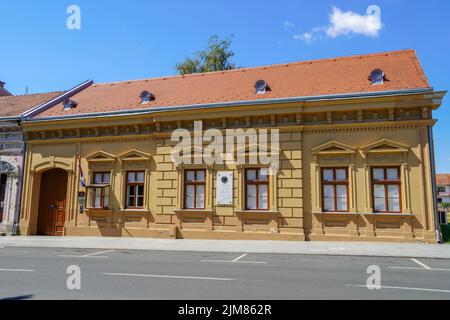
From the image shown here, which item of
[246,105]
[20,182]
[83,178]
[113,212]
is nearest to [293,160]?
[246,105]

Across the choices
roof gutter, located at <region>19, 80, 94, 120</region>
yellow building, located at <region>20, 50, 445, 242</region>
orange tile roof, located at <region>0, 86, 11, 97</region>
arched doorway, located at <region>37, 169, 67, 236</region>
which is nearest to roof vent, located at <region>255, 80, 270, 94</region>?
yellow building, located at <region>20, 50, 445, 242</region>

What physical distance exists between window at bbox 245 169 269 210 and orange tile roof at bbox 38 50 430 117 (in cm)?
356

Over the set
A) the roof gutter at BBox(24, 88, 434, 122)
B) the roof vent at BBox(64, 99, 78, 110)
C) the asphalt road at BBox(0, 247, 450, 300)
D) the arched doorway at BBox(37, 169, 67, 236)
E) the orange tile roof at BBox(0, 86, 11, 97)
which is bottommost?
the asphalt road at BBox(0, 247, 450, 300)

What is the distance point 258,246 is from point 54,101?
49.8ft

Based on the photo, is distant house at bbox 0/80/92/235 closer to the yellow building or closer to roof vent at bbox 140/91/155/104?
the yellow building

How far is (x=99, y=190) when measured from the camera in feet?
60.7

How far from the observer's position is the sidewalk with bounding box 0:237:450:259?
1195 cm

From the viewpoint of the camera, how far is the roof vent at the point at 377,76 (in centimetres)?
1609

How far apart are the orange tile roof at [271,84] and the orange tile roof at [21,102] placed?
65.8 inches

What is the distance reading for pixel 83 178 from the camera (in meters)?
18.7

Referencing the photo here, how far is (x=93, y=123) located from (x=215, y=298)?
Answer: 14.8m
